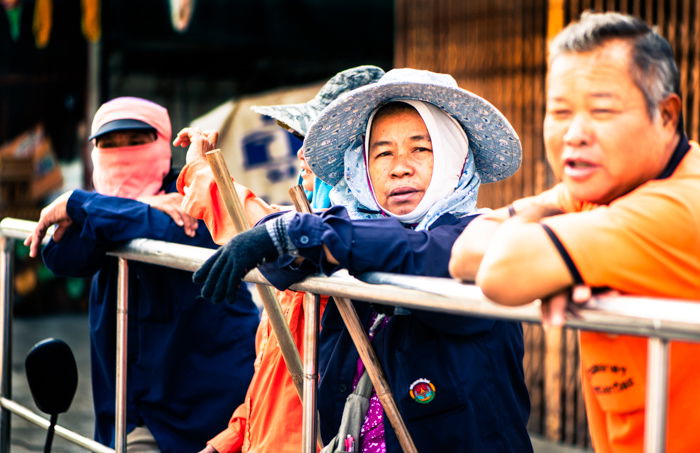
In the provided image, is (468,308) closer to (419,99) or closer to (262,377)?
(419,99)

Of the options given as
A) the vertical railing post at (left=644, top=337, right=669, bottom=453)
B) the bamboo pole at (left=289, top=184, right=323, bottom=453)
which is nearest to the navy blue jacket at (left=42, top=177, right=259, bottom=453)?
the bamboo pole at (left=289, top=184, right=323, bottom=453)

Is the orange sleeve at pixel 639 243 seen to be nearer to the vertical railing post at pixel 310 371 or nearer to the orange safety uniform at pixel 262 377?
the vertical railing post at pixel 310 371

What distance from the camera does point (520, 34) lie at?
207 inches

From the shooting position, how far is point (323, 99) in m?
3.17

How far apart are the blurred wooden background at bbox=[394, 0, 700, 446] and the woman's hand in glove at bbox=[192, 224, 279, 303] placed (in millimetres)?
3329

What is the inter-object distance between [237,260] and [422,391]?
20.3 inches

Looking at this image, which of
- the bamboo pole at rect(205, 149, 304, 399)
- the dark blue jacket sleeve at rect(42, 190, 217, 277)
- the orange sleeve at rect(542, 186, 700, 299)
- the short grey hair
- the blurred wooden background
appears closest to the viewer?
the orange sleeve at rect(542, 186, 700, 299)

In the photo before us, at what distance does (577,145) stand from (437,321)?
0.63m

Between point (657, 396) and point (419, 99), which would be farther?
point (419, 99)

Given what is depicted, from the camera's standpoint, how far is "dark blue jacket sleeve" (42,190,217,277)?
2.99 metres

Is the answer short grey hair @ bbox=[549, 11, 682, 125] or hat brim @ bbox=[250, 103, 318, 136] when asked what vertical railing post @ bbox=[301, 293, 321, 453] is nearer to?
short grey hair @ bbox=[549, 11, 682, 125]

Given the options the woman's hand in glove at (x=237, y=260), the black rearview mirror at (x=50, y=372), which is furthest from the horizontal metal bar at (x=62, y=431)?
the woman's hand in glove at (x=237, y=260)

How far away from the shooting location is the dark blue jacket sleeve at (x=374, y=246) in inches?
77.7

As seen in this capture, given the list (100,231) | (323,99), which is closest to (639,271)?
(323,99)
